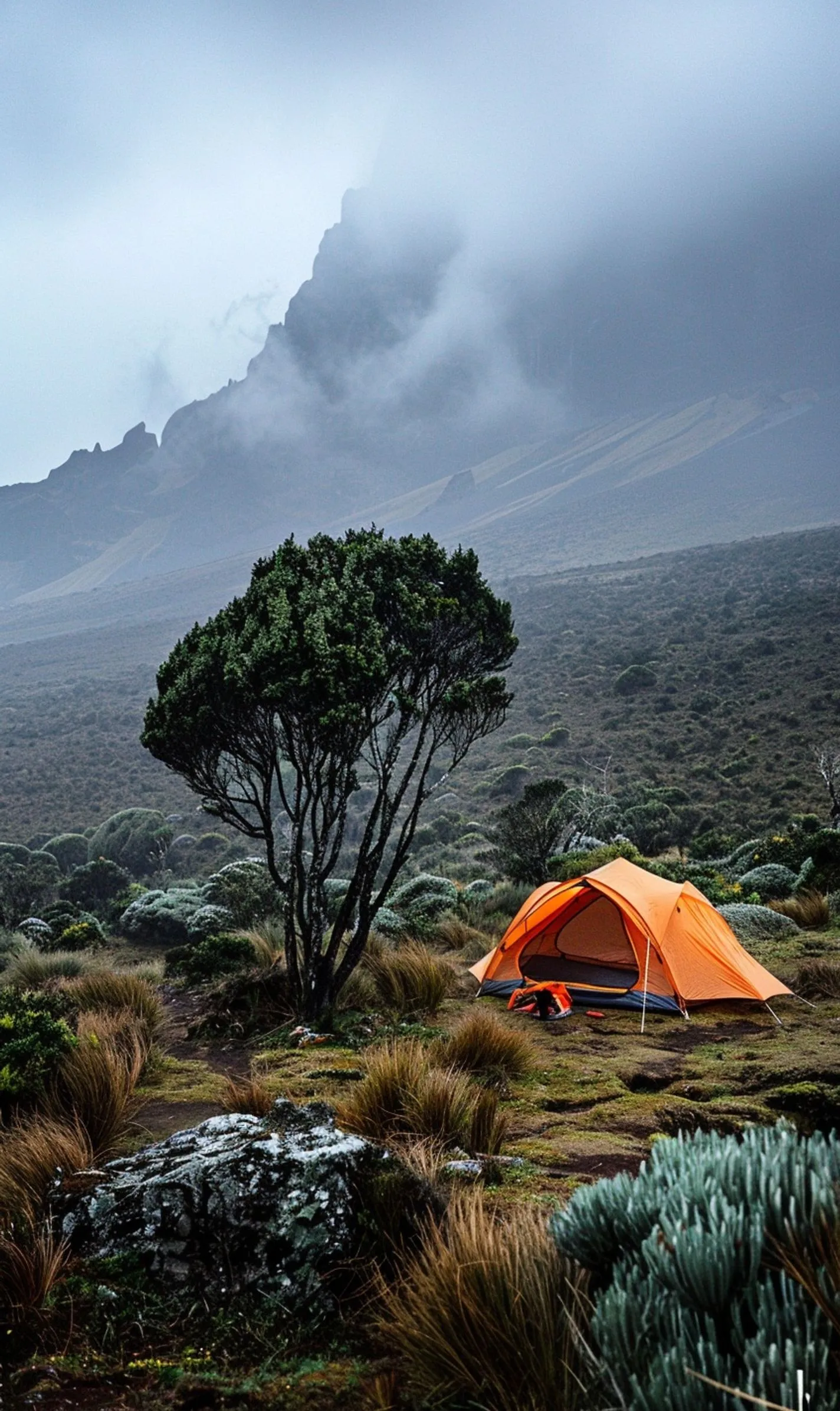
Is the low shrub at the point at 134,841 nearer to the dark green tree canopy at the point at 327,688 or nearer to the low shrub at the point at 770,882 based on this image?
the low shrub at the point at 770,882

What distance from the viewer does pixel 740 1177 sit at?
2.16 meters

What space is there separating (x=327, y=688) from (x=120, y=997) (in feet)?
13.9

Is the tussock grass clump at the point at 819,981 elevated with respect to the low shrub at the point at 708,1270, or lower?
lower

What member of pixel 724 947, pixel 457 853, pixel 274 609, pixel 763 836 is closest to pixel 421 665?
pixel 274 609

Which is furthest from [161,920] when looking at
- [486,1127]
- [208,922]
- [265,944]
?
[486,1127]

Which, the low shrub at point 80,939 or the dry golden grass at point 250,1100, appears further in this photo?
the low shrub at point 80,939

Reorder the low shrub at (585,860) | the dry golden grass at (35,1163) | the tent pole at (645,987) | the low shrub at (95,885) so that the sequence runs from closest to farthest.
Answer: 1. the dry golden grass at (35,1163)
2. the tent pole at (645,987)
3. the low shrub at (585,860)
4. the low shrub at (95,885)

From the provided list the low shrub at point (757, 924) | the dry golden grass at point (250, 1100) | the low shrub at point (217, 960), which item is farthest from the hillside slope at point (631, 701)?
the dry golden grass at point (250, 1100)

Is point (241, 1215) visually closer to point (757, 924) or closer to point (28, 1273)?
point (28, 1273)

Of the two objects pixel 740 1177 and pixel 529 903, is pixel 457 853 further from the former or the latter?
pixel 740 1177

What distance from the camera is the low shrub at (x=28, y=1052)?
5602mm

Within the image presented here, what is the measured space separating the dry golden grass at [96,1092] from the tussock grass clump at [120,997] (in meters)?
2.25

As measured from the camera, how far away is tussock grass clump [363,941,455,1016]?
9602 millimetres

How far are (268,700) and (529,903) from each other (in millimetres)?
4662
